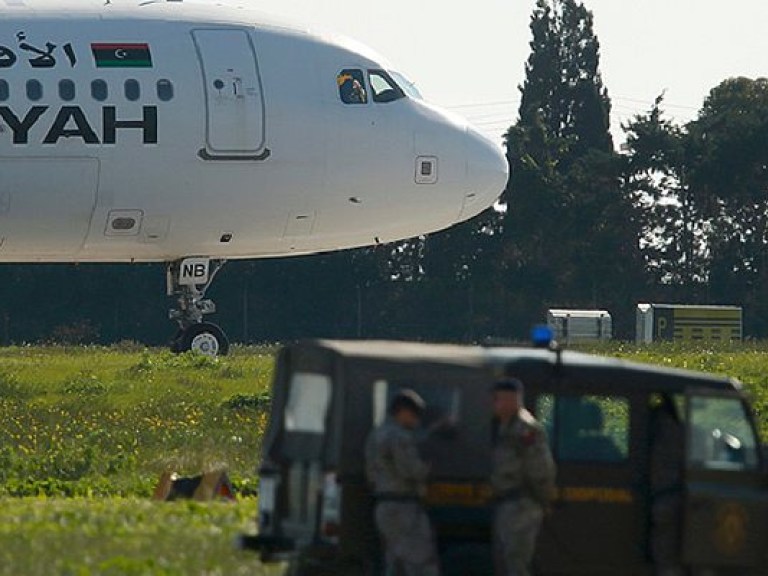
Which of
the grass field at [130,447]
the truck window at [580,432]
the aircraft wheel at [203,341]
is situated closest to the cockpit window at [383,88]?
the aircraft wheel at [203,341]

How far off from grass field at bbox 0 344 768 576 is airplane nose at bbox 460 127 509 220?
3612 millimetres

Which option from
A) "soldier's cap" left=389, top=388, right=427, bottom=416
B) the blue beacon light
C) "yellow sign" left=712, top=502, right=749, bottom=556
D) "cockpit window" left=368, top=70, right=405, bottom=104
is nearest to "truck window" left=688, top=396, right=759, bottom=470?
"yellow sign" left=712, top=502, right=749, bottom=556

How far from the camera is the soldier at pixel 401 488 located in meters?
15.8

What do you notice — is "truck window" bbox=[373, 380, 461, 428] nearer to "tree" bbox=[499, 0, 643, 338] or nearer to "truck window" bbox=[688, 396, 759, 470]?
"truck window" bbox=[688, 396, 759, 470]

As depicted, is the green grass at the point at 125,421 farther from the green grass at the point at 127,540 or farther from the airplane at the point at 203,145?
the green grass at the point at 127,540

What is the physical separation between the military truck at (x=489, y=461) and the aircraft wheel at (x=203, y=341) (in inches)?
949

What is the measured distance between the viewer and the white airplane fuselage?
127 ft

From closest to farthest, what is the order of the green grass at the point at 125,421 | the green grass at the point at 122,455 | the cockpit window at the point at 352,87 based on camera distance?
the green grass at the point at 122,455
the green grass at the point at 125,421
the cockpit window at the point at 352,87

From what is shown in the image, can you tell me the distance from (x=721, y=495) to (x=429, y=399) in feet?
7.06

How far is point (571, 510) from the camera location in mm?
16672

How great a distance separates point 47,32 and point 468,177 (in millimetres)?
7516

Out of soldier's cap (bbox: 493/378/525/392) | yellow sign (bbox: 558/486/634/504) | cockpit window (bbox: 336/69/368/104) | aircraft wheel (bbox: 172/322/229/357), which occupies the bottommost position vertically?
yellow sign (bbox: 558/486/634/504)

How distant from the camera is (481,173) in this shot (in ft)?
137

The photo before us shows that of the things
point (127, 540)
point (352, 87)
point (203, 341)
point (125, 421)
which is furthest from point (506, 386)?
point (203, 341)
